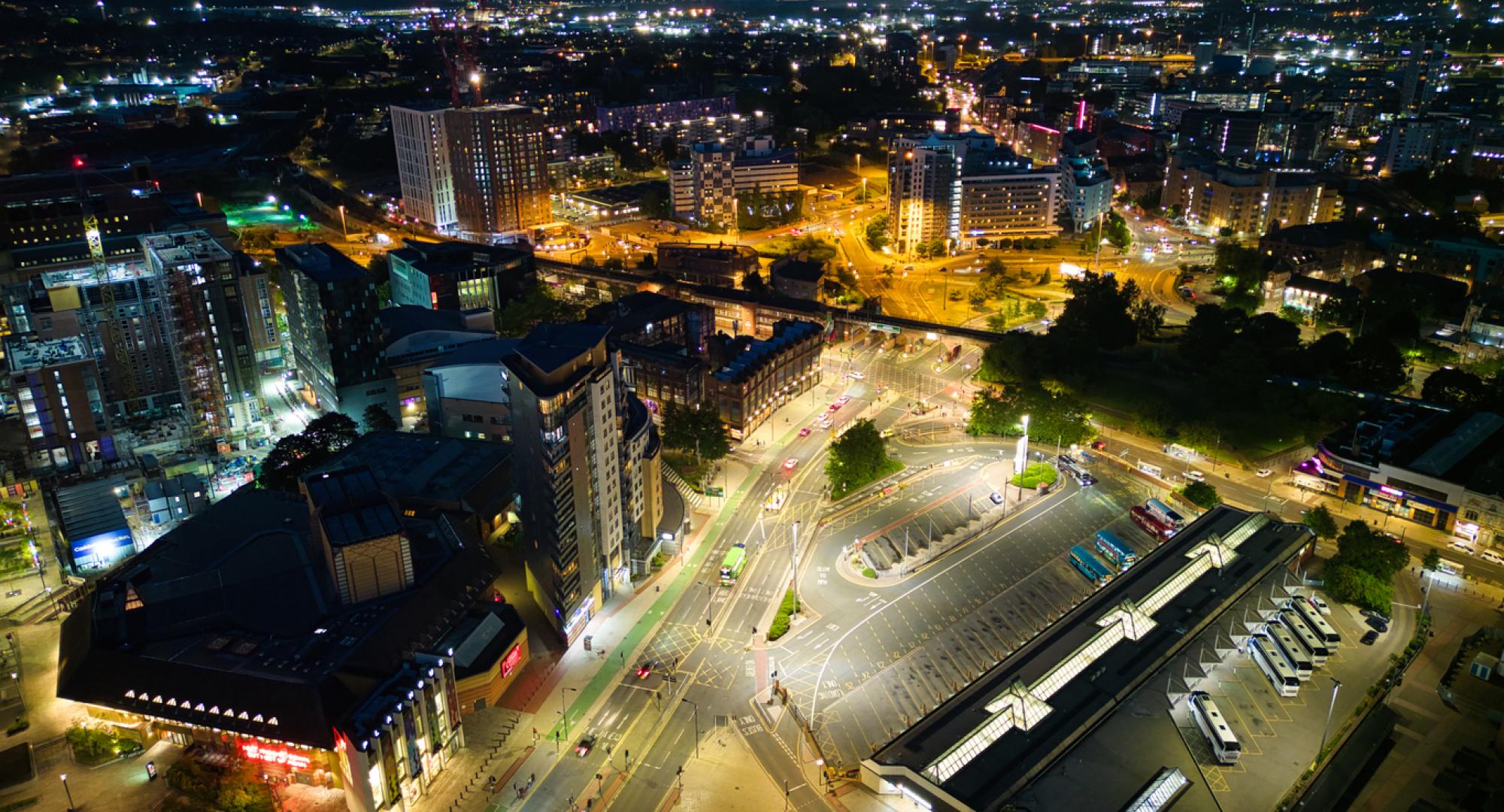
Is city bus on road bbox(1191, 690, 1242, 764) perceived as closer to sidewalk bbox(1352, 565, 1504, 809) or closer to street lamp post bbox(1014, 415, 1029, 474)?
sidewalk bbox(1352, 565, 1504, 809)

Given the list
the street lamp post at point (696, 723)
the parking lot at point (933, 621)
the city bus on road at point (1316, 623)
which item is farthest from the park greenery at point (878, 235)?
the street lamp post at point (696, 723)

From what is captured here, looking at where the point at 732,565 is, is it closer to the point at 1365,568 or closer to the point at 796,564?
the point at 796,564

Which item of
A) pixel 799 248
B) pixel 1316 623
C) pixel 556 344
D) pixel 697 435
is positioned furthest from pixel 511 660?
pixel 799 248

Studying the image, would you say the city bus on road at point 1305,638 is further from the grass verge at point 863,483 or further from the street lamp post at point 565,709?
the street lamp post at point 565,709

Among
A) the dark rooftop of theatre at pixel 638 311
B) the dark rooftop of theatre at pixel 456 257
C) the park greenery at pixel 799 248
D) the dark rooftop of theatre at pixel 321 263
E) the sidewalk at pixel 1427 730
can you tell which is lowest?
the sidewalk at pixel 1427 730

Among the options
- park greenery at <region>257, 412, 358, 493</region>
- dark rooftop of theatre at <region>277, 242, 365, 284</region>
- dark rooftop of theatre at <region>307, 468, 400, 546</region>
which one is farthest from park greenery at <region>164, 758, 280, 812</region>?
dark rooftop of theatre at <region>277, 242, 365, 284</region>

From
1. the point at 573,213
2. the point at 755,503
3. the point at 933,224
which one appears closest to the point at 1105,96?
the point at 933,224
